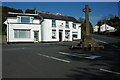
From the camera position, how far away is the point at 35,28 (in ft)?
107

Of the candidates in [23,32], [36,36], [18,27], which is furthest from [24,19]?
[36,36]

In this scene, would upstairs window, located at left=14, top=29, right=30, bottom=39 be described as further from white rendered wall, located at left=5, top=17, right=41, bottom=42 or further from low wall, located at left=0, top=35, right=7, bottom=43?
low wall, located at left=0, top=35, right=7, bottom=43

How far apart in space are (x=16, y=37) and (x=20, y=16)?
192 inches

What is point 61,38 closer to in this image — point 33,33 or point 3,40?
point 33,33

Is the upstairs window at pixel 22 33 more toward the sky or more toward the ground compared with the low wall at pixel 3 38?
more toward the sky

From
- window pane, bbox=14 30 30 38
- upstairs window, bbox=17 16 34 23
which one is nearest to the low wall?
window pane, bbox=14 30 30 38

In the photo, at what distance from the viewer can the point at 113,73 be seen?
6113mm

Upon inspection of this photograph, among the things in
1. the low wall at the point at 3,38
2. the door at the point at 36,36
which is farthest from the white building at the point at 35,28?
the low wall at the point at 3,38

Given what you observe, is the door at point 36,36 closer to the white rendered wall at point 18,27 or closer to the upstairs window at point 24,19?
the white rendered wall at point 18,27

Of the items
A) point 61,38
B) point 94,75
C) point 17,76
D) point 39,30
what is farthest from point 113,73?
point 61,38

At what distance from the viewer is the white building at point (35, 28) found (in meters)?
30.7

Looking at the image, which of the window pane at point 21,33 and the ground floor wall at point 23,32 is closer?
the ground floor wall at point 23,32

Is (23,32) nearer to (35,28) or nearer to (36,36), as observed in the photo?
(35,28)

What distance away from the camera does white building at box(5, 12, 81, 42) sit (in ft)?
101
